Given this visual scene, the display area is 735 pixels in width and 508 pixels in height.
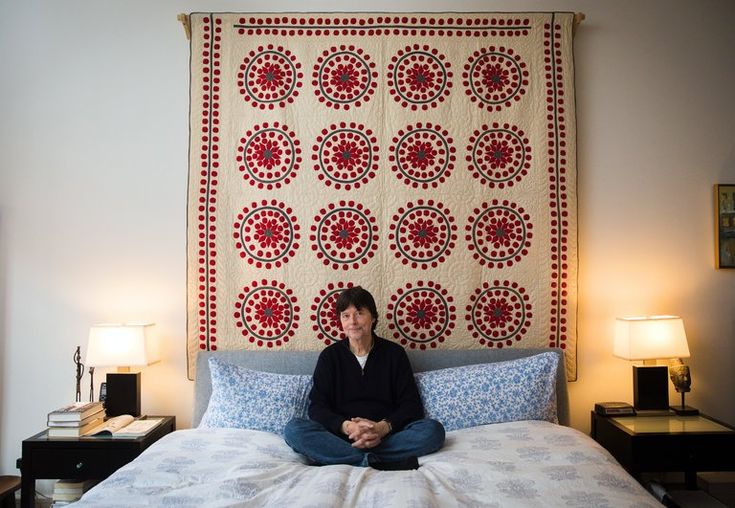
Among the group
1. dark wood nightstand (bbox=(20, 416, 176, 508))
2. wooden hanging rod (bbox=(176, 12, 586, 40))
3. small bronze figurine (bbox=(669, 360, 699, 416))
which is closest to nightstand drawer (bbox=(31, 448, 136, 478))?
dark wood nightstand (bbox=(20, 416, 176, 508))

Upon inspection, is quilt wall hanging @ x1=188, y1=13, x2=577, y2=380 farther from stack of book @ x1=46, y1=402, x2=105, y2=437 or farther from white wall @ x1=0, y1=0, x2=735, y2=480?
stack of book @ x1=46, y1=402, x2=105, y2=437

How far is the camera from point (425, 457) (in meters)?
2.24

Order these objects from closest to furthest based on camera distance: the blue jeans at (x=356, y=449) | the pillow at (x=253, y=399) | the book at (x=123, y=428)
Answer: the blue jeans at (x=356, y=449) → the pillow at (x=253, y=399) → the book at (x=123, y=428)

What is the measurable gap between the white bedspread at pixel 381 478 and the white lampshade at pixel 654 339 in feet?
2.53

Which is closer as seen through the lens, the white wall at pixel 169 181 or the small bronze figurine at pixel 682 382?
the small bronze figurine at pixel 682 382

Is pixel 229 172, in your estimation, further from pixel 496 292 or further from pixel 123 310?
pixel 496 292

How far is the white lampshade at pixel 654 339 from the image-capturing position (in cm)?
286

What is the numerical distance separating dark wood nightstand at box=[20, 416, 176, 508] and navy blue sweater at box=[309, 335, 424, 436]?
3.05ft

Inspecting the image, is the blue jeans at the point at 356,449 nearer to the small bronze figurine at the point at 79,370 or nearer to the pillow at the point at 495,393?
the pillow at the point at 495,393

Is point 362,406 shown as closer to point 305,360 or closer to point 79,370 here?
point 305,360

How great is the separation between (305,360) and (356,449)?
0.80 m

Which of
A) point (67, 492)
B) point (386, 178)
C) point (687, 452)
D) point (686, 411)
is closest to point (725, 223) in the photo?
point (686, 411)

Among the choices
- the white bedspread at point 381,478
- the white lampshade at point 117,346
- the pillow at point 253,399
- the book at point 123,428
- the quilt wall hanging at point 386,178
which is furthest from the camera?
the quilt wall hanging at point 386,178

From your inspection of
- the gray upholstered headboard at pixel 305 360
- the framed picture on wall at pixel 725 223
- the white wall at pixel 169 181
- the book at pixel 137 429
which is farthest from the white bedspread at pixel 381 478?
the framed picture on wall at pixel 725 223
